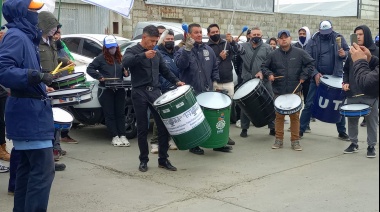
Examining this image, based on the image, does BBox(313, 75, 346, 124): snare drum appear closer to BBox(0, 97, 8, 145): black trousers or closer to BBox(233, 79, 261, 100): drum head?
BBox(233, 79, 261, 100): drum head

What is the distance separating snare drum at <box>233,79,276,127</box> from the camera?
838 centimetres

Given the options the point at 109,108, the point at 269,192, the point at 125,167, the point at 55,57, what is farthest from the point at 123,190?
the point at 109,108

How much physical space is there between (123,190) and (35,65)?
2.15 m

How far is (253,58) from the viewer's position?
9.62 metres

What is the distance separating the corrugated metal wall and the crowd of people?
9521 millimetres

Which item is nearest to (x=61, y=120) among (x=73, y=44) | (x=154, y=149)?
(x=154, y=149)

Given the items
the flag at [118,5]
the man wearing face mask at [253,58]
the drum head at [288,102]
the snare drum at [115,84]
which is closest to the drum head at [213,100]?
the drum head at [288,102]

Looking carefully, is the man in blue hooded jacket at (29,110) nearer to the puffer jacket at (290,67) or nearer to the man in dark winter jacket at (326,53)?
the puffer jacket at (290,67)

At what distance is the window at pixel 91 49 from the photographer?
33.5ft

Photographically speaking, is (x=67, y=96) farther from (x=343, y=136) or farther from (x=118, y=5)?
(x=343, y=136)

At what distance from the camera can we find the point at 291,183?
645 centimetres

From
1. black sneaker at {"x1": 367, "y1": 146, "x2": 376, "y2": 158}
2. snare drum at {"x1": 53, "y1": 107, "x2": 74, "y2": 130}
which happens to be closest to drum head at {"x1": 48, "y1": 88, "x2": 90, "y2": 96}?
snare drum at {"x1": 53, "y1": 107, "x2": 74, "y2": 130}

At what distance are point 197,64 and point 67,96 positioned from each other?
2.69m

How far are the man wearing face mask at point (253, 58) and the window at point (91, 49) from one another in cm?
270
